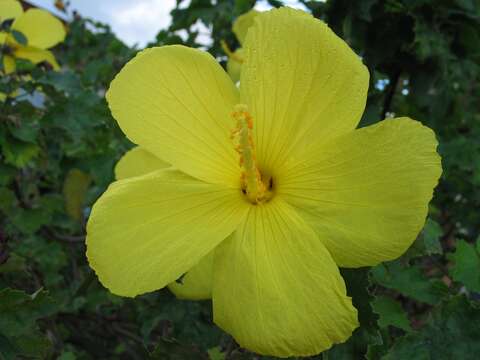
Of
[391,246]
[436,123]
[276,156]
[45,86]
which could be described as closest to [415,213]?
[391,246]

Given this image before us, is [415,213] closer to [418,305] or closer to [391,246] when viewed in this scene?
[391,246]

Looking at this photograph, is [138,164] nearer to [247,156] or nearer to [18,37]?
[247,156]

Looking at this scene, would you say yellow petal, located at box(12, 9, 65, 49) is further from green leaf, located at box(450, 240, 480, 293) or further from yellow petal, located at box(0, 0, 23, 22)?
green leaf, located at box(450, 240, 480, 293)

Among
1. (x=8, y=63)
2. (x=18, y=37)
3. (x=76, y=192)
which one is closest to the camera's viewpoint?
(x=18, y=37)

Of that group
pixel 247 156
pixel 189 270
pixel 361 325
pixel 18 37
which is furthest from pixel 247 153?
pixel 18 37

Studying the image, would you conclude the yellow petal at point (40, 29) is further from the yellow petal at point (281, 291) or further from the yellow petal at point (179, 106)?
the yellow petal at point (281, 291)

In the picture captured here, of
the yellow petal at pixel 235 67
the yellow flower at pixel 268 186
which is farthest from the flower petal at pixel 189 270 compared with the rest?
the yellow petal at pixel 235 67
